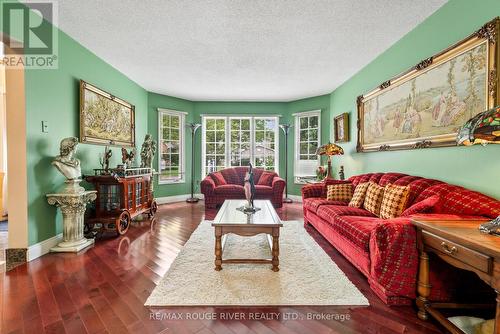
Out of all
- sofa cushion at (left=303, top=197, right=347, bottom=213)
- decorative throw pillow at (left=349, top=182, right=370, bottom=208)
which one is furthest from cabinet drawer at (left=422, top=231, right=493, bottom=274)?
sofa cushion at (left=303, top=197, right=347, bottom=213)

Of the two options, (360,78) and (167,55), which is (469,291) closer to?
(360,78)

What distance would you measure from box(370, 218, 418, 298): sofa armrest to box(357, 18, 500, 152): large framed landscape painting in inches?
49.7

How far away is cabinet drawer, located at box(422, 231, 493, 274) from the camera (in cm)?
121

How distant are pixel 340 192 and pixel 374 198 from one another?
72 cm

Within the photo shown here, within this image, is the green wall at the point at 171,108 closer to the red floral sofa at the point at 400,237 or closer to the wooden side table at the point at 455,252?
the red floral sofa at the point at 400,237

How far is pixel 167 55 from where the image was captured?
145 inches

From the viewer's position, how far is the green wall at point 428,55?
1.99 meters

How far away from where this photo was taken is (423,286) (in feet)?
5.52

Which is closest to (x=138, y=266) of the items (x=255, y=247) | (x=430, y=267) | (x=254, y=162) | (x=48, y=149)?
(x=255, y=247)

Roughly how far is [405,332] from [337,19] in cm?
316

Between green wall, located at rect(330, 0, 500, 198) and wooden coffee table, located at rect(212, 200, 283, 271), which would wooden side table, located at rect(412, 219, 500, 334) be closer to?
green wall, located at rect(330, 0, 500, 198)

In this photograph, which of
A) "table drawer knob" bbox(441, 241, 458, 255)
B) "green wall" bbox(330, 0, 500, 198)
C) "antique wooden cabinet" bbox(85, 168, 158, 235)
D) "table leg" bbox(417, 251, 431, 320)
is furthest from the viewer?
"antique wooden cabinet" bbox(85, 168, 158, 235)
